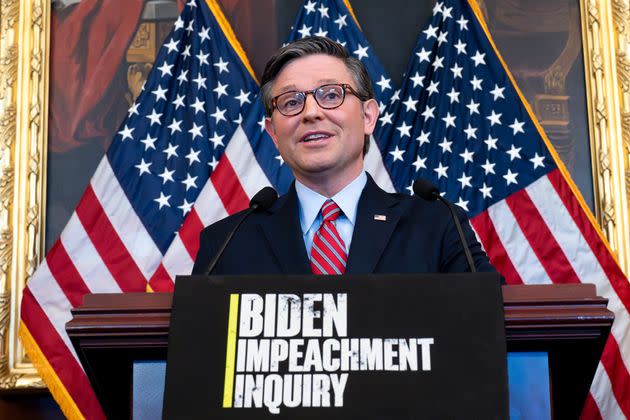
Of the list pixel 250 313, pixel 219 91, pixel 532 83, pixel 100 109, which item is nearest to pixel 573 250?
pixel 532 83

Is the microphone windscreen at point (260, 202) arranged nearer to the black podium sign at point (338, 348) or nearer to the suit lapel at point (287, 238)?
the suit lapel at point (287, 238)

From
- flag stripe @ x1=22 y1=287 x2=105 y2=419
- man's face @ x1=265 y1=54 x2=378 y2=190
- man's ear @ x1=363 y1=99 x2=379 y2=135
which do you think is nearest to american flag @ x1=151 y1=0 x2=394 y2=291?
flag stripe @ x1=22 y1=287 x2=105 y2=419

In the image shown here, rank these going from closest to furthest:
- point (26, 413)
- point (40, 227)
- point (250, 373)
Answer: point (250, 373), point (26, 413), point (40, 227)

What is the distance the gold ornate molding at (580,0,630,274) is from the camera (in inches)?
155

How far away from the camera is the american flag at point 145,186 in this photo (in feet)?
12.1

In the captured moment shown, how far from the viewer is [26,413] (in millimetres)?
3711

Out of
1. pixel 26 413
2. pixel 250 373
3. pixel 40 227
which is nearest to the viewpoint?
pixel 250 373

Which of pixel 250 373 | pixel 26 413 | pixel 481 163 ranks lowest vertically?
pixel 250 373

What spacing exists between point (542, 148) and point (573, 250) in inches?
19.9

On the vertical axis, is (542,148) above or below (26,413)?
above

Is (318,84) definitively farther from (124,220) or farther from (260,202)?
(124,220)

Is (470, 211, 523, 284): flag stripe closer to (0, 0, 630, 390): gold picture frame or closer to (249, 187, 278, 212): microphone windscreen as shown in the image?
(0, 0, 630, 390): gold picture frame

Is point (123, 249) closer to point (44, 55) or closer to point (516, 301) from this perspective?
point (44, 55)

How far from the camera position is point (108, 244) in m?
3.86
